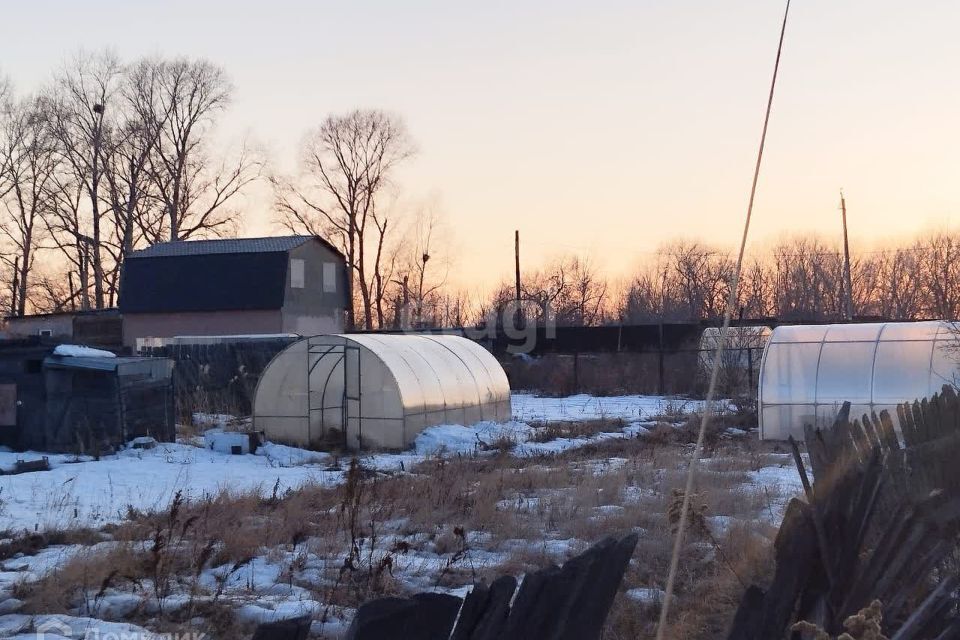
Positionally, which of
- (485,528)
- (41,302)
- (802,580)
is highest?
(41,302)

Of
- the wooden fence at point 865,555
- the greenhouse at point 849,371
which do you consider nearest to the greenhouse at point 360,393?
the greenhouse at point 849,371

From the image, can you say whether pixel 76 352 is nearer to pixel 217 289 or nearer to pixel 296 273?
pixel 217 289

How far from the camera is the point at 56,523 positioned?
9.82 m

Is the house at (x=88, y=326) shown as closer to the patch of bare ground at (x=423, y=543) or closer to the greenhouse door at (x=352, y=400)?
the greenhouse door at (x=352, y=400)

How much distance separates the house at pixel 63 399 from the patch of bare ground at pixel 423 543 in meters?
6.44

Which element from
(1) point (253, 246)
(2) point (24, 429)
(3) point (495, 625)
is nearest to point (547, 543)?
(3) point (495, 625)

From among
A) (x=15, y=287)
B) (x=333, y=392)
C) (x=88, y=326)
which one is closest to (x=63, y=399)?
(x=333, y=392)

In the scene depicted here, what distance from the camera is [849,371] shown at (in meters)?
18.4

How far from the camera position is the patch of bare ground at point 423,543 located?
650 cm

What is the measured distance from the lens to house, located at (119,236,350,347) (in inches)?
1688

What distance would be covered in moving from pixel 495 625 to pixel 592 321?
178ft

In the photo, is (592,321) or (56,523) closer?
(56,523)

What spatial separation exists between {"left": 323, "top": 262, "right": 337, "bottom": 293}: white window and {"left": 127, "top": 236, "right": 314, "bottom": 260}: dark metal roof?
7.23 feet

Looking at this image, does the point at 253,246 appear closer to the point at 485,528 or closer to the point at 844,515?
the point at 485,528
